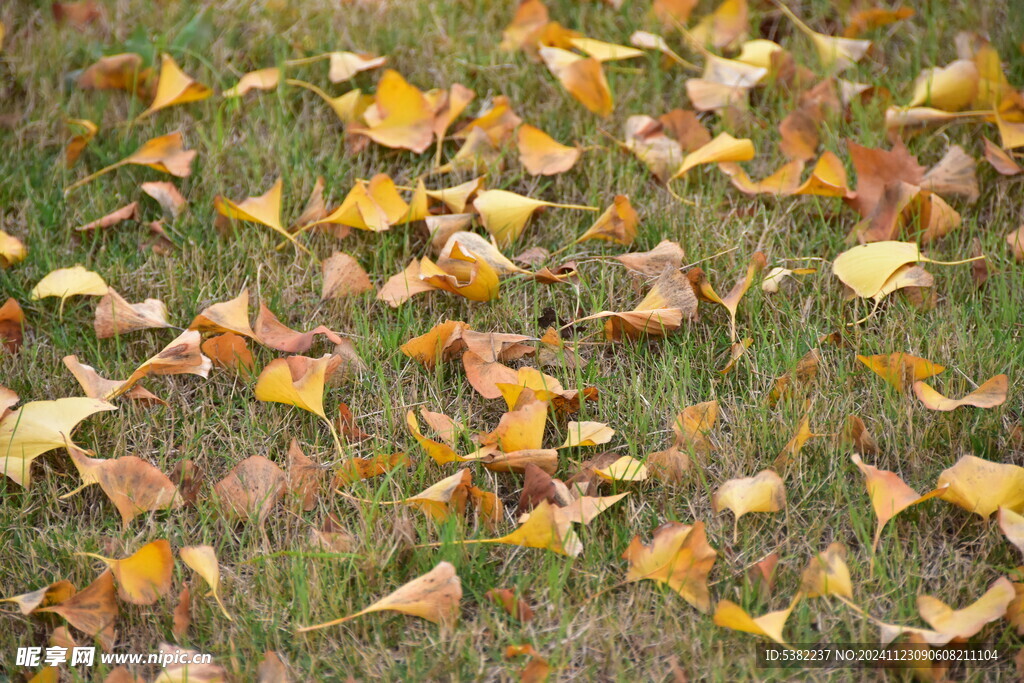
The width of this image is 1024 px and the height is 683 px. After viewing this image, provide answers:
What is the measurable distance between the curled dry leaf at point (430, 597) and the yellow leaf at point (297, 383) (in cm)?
38

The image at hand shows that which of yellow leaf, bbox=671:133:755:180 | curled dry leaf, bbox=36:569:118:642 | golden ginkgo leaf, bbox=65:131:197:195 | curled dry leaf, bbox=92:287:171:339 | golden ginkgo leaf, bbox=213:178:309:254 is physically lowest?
curled dry leaf, bbox=36:569:118:642

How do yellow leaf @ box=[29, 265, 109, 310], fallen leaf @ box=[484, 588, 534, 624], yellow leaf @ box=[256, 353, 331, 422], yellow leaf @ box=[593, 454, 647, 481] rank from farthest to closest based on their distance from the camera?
yellow leaf @ box=[29, 265, 109, 310] < yellow leaf @ box=[256, 353, 331, 422] < yellow leaf @ box=[593, 454, 647, 481] < fallen leaf @ box=[484, 588, 534, 624]

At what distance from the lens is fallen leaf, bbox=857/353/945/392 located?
1.57 m

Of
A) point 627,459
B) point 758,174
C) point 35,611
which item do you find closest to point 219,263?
point 35,611

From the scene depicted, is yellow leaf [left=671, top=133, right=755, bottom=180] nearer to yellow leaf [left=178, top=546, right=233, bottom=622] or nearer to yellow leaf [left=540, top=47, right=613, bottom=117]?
yellow leaf [left=540, top=47, right=613, bottom=117]

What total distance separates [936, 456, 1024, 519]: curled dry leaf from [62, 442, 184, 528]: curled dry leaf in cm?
119

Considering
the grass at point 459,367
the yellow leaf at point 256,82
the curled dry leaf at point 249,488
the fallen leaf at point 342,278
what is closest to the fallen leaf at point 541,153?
the grass at point 459,367

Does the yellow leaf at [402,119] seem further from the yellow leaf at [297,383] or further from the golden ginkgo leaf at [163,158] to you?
the yellow leaf at [297,383]

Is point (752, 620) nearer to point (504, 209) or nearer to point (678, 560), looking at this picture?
point (678, 560)

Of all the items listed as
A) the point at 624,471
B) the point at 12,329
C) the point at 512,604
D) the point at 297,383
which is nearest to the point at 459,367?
the point at 297,383

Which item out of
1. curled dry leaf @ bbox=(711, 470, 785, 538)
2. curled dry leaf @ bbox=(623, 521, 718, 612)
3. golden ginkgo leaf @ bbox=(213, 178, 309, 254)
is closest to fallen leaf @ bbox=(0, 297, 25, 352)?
golden ginkgo leaf @ bbox=(213, 178, 309, 254)

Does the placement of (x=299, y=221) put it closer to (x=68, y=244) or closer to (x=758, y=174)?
(x=68, y=244)

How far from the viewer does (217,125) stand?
217 cm

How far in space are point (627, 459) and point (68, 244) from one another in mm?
1312
